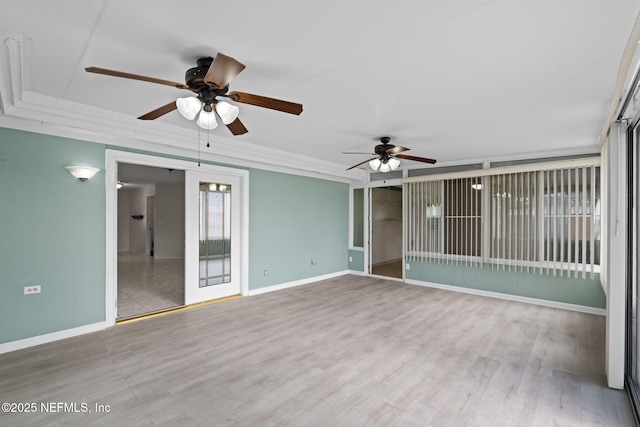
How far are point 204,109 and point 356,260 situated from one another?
18.2 ft

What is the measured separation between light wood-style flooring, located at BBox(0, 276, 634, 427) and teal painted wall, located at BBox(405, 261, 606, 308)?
0.51m

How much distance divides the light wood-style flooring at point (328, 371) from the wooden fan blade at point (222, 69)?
2.34 m

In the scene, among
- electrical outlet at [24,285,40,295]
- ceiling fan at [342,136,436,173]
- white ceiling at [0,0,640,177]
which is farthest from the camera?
ceiling fan at [342,136,436,173]

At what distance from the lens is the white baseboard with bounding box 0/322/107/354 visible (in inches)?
124

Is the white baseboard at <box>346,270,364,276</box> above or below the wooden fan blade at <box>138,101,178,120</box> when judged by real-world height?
below

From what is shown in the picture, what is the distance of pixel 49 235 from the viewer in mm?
3389

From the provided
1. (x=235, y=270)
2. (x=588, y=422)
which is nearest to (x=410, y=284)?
(x=235, y=270)

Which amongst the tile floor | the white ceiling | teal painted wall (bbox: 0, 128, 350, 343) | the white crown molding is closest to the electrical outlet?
teal painted wall (bbox: 0, 128, 350, 343)

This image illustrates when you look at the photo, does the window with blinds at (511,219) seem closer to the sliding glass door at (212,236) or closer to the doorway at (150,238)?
the sliding glass door at (212,236)

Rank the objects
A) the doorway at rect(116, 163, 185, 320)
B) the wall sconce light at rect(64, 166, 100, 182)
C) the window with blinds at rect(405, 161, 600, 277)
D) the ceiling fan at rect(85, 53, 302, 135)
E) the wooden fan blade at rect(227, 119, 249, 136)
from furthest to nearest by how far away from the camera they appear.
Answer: the doorway at rect(116, 163, 185, 320) < the window with blinds at rect(405, 161, 600, 277) < the wall sconce light at rect(64, 166, 100, 182) < the wooden fan blade at rect(227, 119, 249, 136) < the ceiling fan at rect(85, 53, 302, 135)

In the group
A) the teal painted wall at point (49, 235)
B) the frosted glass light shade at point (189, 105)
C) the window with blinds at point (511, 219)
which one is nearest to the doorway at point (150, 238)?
the teal painted wall at point (49, 235)

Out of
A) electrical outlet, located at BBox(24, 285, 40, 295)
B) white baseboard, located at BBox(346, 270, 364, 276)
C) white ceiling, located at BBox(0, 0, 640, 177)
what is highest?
white ceiling, located at BBox(0, 0, 640, 177)

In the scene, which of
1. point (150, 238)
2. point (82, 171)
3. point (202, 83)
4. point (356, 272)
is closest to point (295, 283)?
point (356, 272)

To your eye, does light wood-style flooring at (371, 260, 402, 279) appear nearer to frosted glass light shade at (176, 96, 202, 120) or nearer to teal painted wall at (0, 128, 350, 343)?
teal painted wall at (0, 128, 350, 343)
